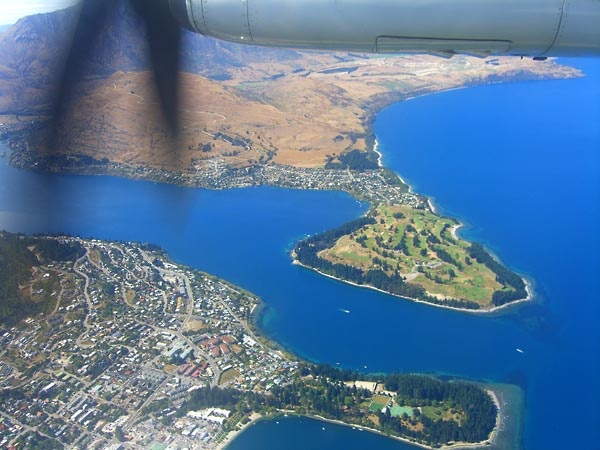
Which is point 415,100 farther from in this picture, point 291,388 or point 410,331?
point 291,388

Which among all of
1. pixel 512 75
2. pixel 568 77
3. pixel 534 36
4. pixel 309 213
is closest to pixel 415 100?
pixel 512 75

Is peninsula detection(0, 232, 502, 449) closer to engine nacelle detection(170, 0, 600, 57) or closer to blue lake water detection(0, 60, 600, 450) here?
blue lake water detection(0, 60, 600, 450)

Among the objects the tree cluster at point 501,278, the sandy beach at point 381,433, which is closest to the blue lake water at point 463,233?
the sandy beach at point 381,433

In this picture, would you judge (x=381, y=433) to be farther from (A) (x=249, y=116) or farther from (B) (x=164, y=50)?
(A) (x=249, y=116)

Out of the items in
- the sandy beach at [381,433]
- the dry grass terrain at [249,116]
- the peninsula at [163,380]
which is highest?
the dry grass terrain at [249,116]

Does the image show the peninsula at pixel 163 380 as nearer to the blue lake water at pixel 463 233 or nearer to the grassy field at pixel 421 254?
the blue lake water at pixel 463 233
